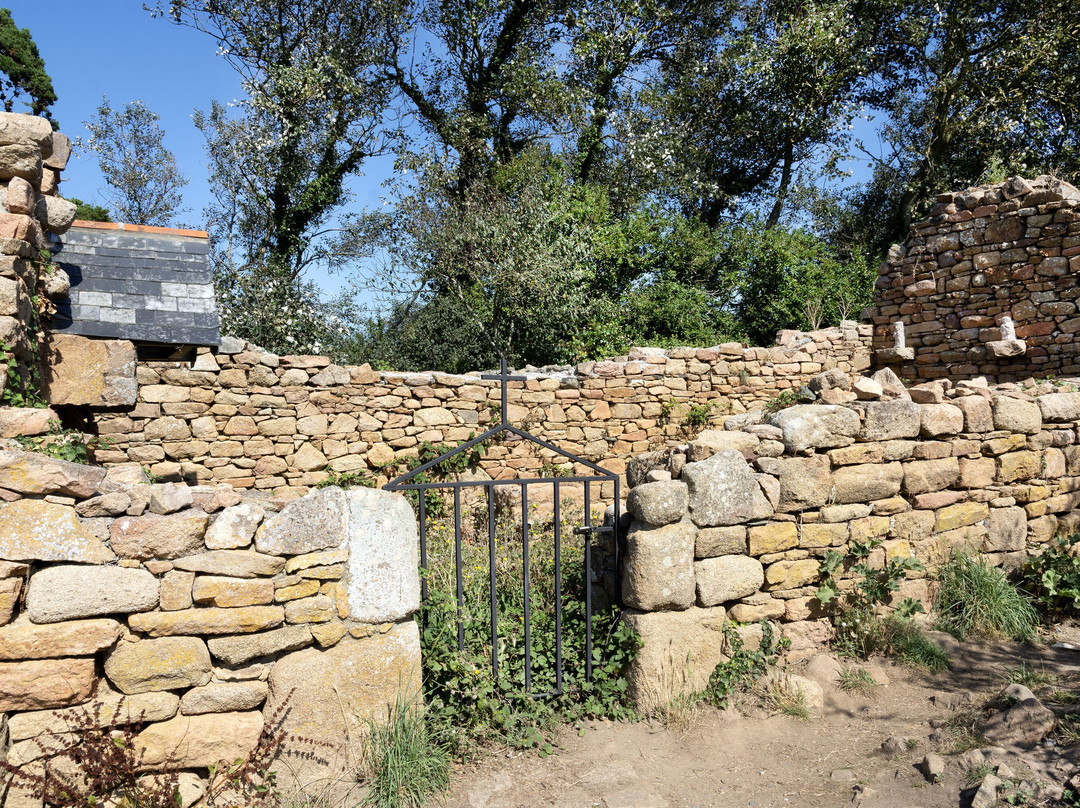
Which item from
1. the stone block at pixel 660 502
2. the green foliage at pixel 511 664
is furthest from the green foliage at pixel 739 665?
the stone block at pixel 660 502

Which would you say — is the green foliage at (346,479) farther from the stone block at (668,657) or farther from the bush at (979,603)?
the bush at (979,603)

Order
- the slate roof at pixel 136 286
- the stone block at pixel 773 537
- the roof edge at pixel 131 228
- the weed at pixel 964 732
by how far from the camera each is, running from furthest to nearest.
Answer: the roof edge at pixel 131 228 → the slate roof at pixel 136 286 → the stone block at pixel 773 537 → the weed at pixel 964 732

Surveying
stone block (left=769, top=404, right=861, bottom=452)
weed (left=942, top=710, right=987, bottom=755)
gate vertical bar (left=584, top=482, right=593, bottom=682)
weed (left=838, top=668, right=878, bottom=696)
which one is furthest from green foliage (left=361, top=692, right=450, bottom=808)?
stone block (left=769, top=404, right=861, bottom=452)

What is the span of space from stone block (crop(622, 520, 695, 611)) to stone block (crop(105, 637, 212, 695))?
2.32 metres

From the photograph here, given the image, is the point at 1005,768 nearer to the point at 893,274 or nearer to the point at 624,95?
the point at 893,274

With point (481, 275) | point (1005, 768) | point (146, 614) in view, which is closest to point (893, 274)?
point (481, 275)

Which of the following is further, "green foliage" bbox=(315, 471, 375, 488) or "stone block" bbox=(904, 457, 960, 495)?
"green foliage" bbox=(315, 471, 375, 488)

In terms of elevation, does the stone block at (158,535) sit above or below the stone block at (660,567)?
above

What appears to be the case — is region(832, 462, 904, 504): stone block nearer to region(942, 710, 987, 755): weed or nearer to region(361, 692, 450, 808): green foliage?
region(942, 710, 987, 755): weed

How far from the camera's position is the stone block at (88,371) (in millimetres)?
5344

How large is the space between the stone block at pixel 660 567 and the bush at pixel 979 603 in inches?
81.3

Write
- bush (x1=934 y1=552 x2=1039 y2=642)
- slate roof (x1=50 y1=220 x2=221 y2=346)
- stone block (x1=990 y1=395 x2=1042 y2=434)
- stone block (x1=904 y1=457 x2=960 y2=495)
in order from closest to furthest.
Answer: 1. bush (x1=934 y1=552 x2=1039 y2=642)
2. stone block (x1=904 y1=457 x2=960 y2=495)
3. stone block (x1=990 y1=395 x2=1042 y2=434)
4. slate roof (x1=50 y1=220 x2=221 y2=346)

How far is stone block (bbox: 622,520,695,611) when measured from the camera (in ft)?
13.5

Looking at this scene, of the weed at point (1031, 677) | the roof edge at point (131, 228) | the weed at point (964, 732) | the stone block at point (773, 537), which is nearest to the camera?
the weed at point (964, 732)
